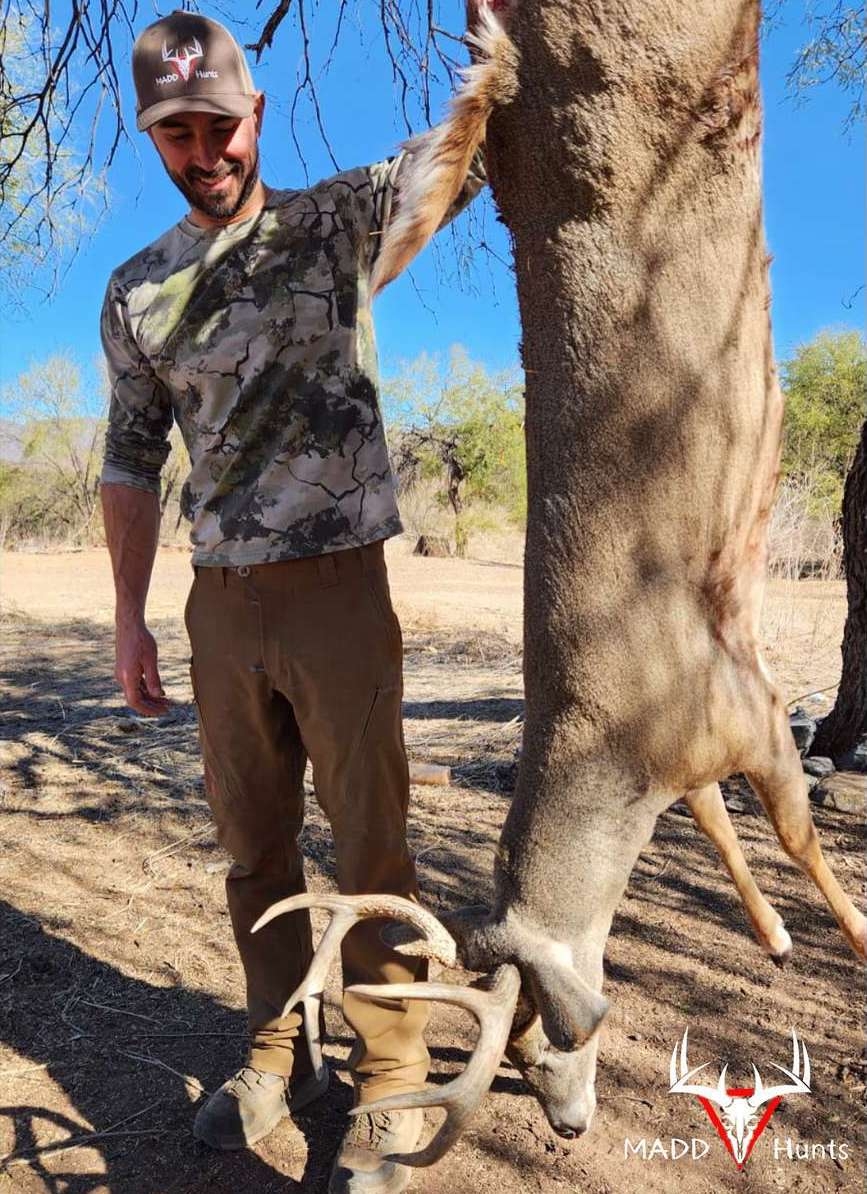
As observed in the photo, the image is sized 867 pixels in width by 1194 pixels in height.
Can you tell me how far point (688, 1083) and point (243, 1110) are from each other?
1.29 meters

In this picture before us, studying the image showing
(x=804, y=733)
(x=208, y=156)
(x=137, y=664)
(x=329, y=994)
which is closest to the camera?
(x=208, y=156)

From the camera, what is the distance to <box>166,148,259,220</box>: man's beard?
2.55 m

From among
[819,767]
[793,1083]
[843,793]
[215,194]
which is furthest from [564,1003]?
[819,767]

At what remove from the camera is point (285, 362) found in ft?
8.37

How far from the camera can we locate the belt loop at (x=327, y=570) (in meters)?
2.60

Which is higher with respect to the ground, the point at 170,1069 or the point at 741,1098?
the point at 741,1098

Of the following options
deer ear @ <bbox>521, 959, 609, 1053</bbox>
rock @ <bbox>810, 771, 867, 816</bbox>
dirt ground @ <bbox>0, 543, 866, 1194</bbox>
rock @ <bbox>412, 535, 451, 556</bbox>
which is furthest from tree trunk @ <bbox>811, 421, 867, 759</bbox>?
rock @ <bbox>412, 535, 451, 556</bbox>

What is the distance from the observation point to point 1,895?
438 cm

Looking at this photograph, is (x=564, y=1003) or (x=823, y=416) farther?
(x=823, y=416)

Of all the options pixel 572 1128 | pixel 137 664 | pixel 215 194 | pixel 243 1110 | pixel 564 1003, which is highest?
pixel 215 194

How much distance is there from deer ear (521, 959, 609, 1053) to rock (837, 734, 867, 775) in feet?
11.6

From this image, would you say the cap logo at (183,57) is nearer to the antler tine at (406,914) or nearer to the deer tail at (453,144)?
the deer tail at (453,144)

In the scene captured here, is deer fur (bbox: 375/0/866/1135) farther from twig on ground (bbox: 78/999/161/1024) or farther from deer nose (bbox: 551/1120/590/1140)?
twig on ground (bbox: 78/999/161/1024)

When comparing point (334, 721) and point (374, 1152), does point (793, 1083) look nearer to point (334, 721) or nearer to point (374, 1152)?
point (374, 1152)
